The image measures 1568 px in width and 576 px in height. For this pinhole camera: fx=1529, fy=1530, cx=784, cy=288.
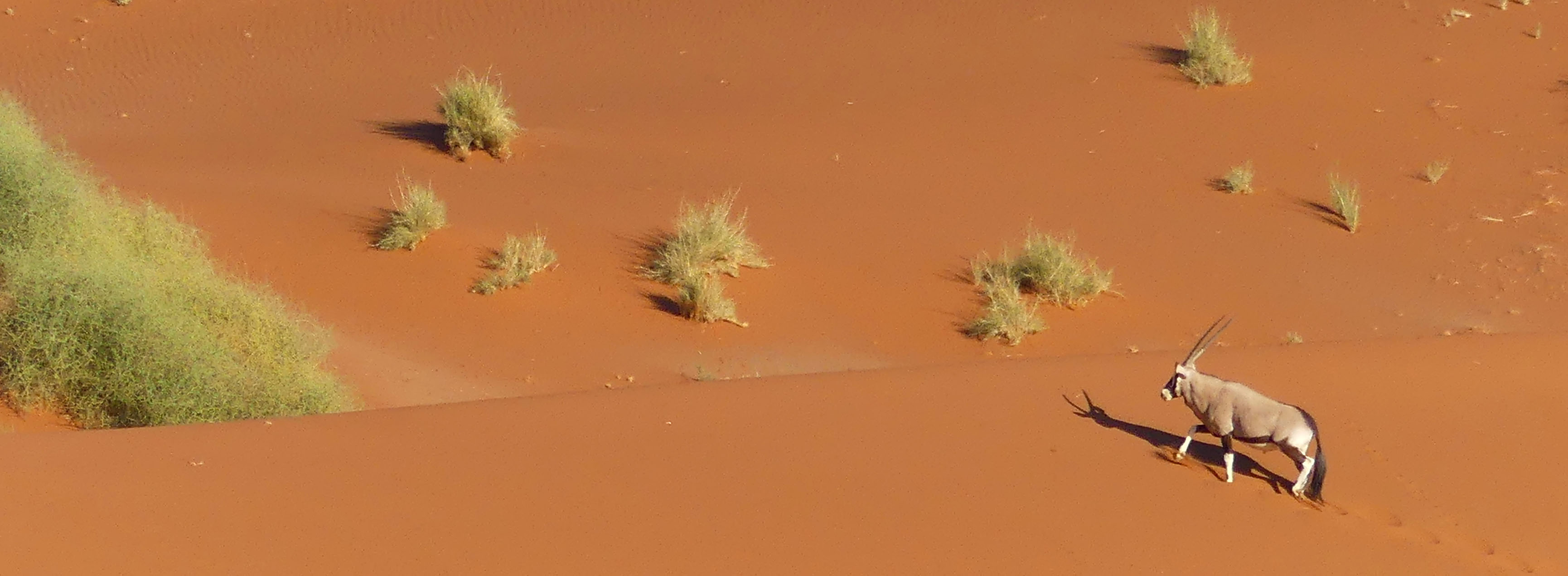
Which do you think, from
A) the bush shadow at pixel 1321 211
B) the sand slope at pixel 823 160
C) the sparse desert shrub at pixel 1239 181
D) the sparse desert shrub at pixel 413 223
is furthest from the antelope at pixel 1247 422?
the sparse desert shrub at pixel 1239 181

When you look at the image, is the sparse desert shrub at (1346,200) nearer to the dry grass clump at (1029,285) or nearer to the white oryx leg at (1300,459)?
the dry grass clump at (1029,285)

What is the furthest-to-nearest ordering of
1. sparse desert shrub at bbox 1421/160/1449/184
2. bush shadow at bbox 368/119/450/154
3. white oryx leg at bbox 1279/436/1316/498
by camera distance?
bush shadow at bbox 368/119/450/154 < sparse desert shrub at bbox 1421/160/1449/184 < white oryx leg at bbox 1279/436/1316/498

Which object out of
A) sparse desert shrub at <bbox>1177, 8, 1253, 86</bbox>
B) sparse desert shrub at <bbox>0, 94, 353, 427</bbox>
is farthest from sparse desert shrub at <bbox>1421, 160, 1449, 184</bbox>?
sparse desert shrub at <bbox>0, 94, 353, 427</bbox>

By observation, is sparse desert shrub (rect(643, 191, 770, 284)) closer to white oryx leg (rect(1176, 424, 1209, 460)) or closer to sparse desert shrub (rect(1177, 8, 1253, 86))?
white oryx leg (rect(1176, 424, 1209, 460))

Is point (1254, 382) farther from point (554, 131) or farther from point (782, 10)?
point (782, 10)

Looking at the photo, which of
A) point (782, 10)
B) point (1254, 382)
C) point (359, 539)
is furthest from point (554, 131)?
point (359, 539)
